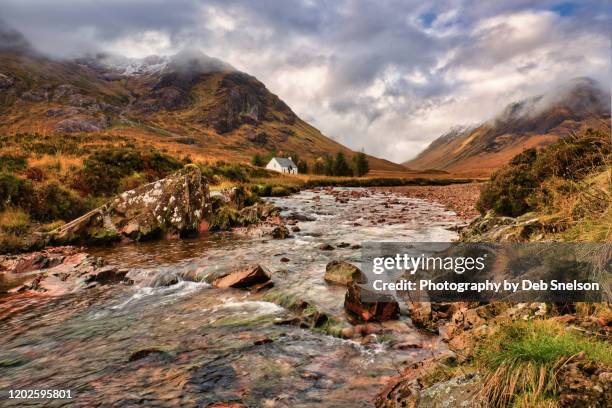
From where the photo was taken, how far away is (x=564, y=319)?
4.85 m

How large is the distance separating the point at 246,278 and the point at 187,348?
3.83 metres

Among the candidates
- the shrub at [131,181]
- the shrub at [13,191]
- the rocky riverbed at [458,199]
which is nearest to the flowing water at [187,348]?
the shrub at [13,191]

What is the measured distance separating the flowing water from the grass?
2.03 metres

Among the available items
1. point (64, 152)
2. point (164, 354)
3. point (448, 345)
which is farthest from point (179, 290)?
point (64, 152)

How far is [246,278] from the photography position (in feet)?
35.0

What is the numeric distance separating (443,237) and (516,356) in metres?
13.7

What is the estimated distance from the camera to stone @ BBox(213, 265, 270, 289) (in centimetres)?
1065

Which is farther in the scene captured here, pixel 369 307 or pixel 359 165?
pixel 359 165

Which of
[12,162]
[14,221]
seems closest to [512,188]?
[14,221]

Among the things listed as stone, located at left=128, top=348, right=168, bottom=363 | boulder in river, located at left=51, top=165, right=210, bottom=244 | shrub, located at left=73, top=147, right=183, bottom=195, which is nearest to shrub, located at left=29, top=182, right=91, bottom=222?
boulder in river, located at left=51, top=165, right=210, bottom=244

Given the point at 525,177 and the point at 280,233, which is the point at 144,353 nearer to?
the point at 280,233

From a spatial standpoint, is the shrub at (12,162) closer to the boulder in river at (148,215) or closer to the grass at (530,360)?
the boulder in river at (148,215)

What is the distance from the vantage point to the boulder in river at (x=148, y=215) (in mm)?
16828

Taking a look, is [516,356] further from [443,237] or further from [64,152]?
Answer: [64,152]
